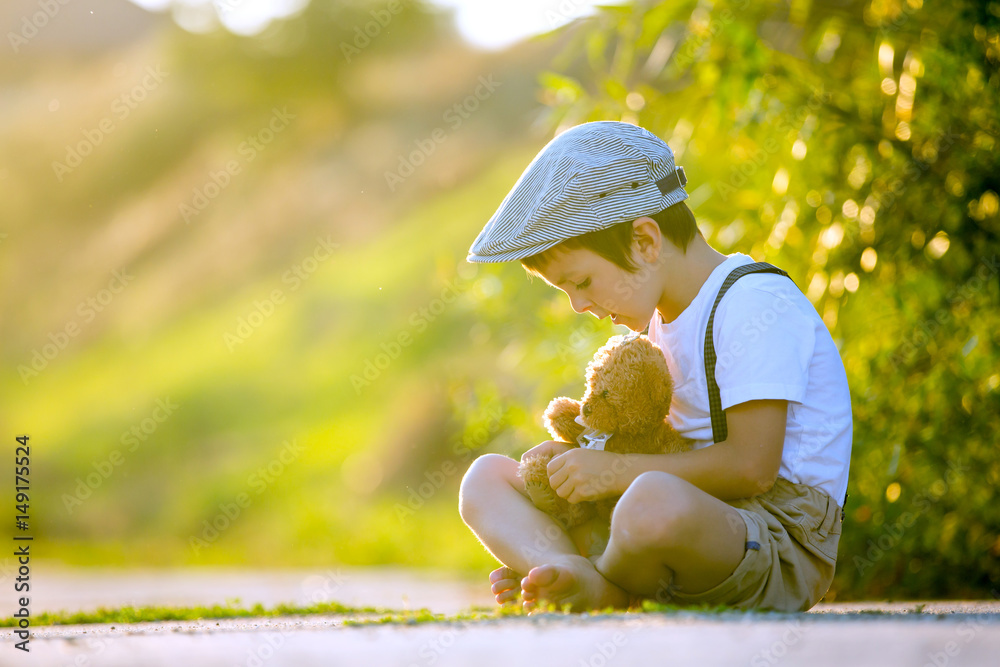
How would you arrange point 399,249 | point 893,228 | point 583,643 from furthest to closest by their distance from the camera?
1. point 399,249
2. point 893,228
3. point 583,643

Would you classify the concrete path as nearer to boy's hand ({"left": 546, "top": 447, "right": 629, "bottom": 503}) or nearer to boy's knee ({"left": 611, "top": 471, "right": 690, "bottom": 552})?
boy's knee ({"left": 611, "top": 471, "right": 690, "bottom": 552})

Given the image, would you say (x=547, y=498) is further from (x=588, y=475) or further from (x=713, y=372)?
(x=713, y=372)

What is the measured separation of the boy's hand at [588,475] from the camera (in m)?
1.54

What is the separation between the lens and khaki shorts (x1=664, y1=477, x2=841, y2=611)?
149 centimetres

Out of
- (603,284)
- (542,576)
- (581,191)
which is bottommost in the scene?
(542,576)

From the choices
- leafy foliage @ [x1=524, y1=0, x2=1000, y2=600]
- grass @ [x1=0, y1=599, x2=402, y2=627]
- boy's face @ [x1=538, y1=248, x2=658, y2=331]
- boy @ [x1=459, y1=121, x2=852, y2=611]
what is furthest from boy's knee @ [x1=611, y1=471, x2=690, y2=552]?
leafy foliage @ [x1=524, y1=0, x2=1000, y2=600]

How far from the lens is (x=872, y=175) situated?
104 inches

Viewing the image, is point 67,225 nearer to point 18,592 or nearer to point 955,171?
point 18,592

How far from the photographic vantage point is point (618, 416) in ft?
5.19

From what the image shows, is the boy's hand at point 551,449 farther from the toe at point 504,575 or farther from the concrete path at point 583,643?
the concrete path at point 583,643

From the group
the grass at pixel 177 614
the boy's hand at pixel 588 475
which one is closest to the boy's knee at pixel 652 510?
the boy's hand at pixel 588 475

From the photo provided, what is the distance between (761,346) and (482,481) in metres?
0.60

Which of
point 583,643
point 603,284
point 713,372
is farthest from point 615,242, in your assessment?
point 583,643

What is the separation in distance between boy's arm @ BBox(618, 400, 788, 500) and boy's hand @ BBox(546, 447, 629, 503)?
0.02m
